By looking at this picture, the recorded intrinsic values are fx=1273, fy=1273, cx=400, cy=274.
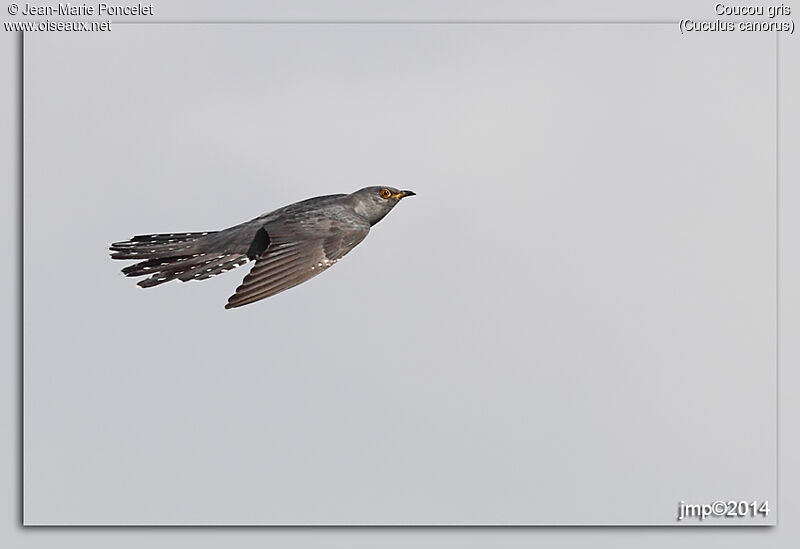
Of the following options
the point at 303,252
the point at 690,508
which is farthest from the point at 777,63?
the point at 303,252

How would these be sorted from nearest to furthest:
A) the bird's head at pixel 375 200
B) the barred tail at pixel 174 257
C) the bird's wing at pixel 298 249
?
the bird's wing at pixel 298 249, the barred tail at pixel 174 257, the bird's head at pixel 375 200

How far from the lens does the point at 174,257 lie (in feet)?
41.9

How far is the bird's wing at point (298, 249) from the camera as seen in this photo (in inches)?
454

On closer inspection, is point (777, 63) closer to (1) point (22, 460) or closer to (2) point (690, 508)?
(2) point (690, 508)

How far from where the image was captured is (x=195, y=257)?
504 inches

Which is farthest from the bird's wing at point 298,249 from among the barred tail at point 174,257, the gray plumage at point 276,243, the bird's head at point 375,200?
the barred tail at point 174,257

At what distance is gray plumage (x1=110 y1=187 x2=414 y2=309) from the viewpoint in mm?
11953

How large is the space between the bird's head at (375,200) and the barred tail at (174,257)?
4.56 ft

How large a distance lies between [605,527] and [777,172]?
13.6ft

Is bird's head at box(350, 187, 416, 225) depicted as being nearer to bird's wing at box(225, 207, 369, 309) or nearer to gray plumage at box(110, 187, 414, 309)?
gray plumage at box(110, 187, 414, 309)

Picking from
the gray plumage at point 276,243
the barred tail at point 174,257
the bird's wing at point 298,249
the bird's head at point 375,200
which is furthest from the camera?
the bird's head at point 375,200

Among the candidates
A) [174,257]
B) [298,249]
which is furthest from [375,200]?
[174,257]

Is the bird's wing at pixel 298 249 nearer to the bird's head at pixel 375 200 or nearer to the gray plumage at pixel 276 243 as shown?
the gray plumage at pixel 276 243

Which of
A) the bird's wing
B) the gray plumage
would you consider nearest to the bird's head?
the gray plumage
